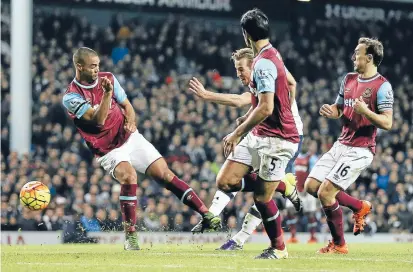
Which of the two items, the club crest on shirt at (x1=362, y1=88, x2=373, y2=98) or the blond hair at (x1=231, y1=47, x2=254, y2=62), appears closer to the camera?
the club crest on shirt at (x1=362, y1=88, x2=373, y2=98)

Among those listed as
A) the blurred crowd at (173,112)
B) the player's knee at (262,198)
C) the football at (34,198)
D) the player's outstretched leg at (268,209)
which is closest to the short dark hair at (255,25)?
the player's outstretched leg at (268,209)

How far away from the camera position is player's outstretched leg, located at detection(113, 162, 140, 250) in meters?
11.5

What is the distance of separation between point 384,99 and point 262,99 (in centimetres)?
228

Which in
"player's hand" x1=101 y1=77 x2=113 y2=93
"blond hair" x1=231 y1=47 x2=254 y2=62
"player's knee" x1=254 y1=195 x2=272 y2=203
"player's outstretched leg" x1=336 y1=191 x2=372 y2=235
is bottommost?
"player's outstretched leg" x1=336 y1=191 x2=372 y2=235

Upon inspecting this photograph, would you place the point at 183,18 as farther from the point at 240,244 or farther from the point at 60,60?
the point at 240,244

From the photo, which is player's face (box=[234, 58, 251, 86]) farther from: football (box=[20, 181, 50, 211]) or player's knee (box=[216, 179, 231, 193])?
football (box=[20, 181, 50, 211])

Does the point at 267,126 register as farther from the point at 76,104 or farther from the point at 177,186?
the point at 76,104

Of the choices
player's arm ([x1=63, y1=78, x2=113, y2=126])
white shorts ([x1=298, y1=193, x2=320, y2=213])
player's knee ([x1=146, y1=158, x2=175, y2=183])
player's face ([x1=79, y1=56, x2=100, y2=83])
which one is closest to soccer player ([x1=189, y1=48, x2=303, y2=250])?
player's knee ([x1=146, y1=158, x2=175, y2=183])

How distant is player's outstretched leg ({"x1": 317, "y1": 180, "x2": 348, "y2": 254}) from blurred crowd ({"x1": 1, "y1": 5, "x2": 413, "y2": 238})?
6.54m

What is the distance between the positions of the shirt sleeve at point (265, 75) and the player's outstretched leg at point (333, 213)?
88.8 inches

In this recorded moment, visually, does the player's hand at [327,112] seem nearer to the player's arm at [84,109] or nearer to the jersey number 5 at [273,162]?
the jersey number 5 at [273,162]

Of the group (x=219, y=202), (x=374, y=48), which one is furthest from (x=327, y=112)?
(x=219, y=202)

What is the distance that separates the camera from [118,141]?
38.6ft

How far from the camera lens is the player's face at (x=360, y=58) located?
11172 mm
